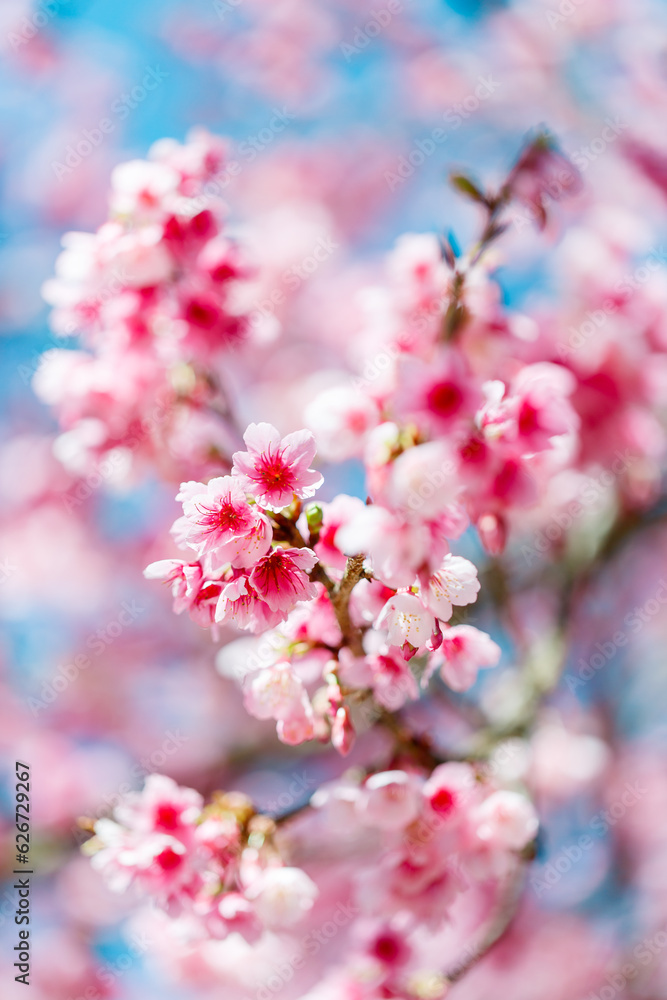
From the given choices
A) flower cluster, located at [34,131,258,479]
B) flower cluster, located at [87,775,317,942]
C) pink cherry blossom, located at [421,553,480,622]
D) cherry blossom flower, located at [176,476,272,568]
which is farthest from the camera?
flower cluster, located at [34,131,258,479]

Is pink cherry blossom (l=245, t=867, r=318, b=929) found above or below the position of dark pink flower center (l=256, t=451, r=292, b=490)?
below

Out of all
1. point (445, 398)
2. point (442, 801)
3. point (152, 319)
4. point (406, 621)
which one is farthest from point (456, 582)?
Result: point (152, 319)

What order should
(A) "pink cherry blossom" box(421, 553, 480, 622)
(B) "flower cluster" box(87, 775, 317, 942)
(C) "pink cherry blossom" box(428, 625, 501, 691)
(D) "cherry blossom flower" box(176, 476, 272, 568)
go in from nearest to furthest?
(D) "cherry blossom flower" box(176, 476, 272, 568) → (A) "pink cherry blossom" box(421, 553, 480, 622) → (C) "pink cherry blossom" box(428, 625, 501, 691) → (B) "flower cluster" box(87, 775, 317, 942)

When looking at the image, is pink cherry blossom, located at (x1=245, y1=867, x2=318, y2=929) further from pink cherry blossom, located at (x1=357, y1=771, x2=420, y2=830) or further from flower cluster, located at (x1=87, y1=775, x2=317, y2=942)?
pink cherry blossom, located at (x1=357, y1=771, x2=420, y2=830)

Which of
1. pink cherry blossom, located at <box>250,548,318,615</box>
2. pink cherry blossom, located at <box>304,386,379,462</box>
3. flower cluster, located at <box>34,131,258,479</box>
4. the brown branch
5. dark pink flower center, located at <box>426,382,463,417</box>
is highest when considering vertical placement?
flower cluster, located at <box>34,131,258,479</box>

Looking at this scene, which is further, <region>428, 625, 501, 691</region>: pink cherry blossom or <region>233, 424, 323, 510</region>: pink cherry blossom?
<region>428, 625, 501, 691</region>: pink cherry blossom

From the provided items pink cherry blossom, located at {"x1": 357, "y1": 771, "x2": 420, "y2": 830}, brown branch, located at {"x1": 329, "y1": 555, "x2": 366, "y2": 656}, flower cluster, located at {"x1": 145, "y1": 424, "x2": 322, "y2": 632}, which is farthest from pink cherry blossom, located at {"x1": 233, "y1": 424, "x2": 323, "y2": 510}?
pink cherry blossom, located at {"x1": 357, "y1": 771, "x2": 420, "y2": 830}

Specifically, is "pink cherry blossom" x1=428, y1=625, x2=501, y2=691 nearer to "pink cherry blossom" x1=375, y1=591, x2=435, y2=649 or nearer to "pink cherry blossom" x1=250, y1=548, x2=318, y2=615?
"pink cherry blossom" x1=375, y1=591, x2=435, y2=649

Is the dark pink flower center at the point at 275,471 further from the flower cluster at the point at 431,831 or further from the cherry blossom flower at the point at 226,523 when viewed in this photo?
the flower cluster at the point at 431,831
